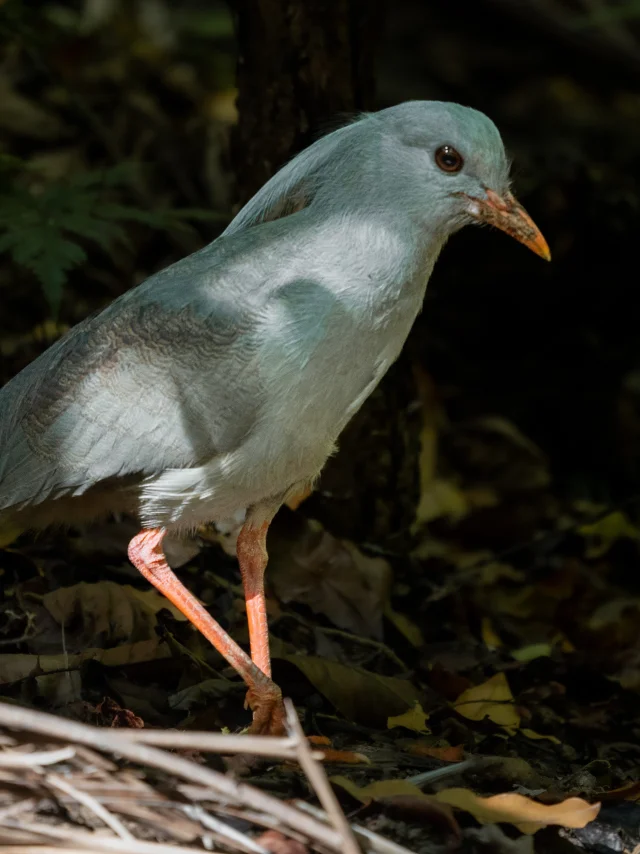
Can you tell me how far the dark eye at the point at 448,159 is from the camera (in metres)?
4.13

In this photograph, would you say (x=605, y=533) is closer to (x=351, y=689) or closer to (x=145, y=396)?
(x=351, y=689)

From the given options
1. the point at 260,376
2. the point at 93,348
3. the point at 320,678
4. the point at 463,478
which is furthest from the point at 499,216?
the point at 463,478

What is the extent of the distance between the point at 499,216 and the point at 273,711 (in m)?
1.82

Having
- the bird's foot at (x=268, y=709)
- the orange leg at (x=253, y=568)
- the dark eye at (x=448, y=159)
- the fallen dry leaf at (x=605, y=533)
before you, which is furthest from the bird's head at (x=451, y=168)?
the fallen dry leaf at (x=605, y=533)

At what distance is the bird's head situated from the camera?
4.11 meters

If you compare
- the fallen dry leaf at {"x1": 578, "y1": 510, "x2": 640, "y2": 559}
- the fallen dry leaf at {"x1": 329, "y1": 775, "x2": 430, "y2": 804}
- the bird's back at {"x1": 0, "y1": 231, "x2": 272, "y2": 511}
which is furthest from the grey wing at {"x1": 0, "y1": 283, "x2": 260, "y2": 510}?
the fallen dry leaf at {"x1": 578, "y1": 510, "x2": 640, "y2": 559}

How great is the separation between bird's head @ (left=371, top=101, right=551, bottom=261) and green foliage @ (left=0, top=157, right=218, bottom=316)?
1548mm

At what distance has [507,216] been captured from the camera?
416 cm

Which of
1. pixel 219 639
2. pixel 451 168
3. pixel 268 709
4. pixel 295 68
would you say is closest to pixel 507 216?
pixel 451 168

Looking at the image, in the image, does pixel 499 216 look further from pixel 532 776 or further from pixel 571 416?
pixel 571 416

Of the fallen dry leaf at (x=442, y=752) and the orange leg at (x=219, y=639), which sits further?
the orange leg at (x=219, y=639)

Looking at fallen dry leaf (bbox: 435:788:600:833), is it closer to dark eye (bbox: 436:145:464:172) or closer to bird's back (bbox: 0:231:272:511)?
bird's back (bbox: 0:231:272:511)

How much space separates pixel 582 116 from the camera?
11.3 m

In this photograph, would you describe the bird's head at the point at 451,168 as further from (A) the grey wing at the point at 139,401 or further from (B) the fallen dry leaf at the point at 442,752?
(B) the fallen dry leaf at the point at 442,752
